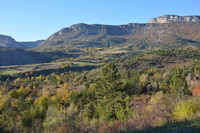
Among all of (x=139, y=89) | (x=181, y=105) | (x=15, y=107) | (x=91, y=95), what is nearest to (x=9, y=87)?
(x=15, y=107)

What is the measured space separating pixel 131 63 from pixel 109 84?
97983 millimetres

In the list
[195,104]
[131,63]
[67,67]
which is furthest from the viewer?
[67,67]

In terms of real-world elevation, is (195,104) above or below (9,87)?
above

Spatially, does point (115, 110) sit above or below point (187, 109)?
below

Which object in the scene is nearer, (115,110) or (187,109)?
(187,109)

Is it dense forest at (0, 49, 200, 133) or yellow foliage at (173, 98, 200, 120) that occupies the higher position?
yellow foliage at (173, 98, 200, 120)

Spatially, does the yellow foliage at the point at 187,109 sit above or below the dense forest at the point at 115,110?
above

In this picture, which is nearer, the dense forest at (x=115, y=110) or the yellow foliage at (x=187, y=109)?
the dense forest at (x=115, y=110)

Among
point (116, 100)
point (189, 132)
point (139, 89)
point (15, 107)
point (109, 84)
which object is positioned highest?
point (189, 132)

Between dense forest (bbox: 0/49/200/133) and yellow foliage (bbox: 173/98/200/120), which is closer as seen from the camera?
dense forest (bbox: 0/49/200/133)

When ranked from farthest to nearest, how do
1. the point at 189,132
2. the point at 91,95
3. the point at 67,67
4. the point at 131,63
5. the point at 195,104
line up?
the point at 67,67 → the point at 131,63 → the point at 91,95 → the point at 195,104 → the point at 189,132

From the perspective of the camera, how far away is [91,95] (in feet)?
194

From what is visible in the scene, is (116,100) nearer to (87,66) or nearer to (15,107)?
(15,107)

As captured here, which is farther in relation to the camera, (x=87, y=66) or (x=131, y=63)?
(x=87, y=66)
